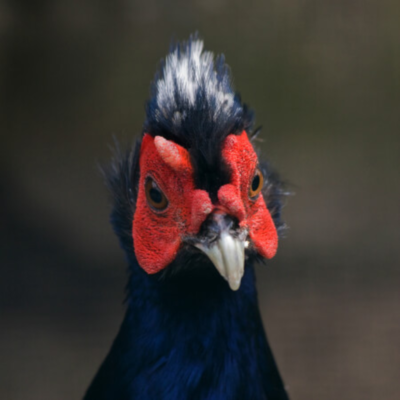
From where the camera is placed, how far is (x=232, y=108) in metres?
2.10

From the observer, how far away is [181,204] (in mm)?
1984

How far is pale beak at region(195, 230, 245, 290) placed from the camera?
1787 mm

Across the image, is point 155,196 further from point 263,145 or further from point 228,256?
point 263,145

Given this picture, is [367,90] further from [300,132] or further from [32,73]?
[32,73]

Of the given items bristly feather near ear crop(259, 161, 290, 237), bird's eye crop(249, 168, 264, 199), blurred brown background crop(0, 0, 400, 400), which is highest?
blurred brown background crop(0, 0, 400, 400)

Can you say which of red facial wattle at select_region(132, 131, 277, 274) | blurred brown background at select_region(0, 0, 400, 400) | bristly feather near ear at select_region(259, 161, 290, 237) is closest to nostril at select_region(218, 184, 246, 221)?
red facial wattle at select_region(132, 131, 277, 274)

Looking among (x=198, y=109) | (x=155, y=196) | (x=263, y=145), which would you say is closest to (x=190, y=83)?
(x=198, y=109)

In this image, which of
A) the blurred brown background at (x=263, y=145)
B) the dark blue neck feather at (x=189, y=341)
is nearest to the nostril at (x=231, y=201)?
the dark blue neck feather at (x=189, y=341)

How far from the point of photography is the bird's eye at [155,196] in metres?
2.05

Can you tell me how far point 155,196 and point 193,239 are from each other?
9.1 inches

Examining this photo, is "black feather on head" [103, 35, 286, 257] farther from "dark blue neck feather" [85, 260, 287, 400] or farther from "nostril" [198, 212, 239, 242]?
"dark blue neck feather" [85, 260, 287, 400]

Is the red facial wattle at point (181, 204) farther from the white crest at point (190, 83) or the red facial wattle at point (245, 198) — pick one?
the white crest at point (190, 83)

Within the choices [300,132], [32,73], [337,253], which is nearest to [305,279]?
[337,253]

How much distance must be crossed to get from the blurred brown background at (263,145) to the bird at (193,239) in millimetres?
2745
